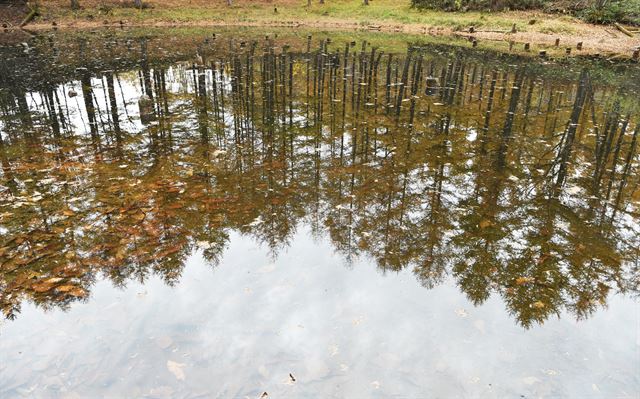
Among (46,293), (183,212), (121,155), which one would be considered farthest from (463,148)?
(46,293)

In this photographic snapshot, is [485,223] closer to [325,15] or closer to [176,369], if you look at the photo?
Answer: [176,369]

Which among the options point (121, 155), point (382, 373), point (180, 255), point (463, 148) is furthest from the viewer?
point (463, 148)

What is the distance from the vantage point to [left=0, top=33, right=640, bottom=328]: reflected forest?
218 inches

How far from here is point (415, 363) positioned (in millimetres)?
4145

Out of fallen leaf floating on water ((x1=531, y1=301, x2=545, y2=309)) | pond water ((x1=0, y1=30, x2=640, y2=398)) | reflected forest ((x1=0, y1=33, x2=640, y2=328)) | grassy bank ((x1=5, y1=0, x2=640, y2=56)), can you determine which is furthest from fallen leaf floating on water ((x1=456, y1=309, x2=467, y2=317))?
grassy bank ((x1=5, y1=0, x2=640, y2=56))

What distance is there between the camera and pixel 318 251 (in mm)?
6047

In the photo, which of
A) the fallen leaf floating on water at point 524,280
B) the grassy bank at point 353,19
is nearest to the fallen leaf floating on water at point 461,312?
the fallen leaf floating on water at point 524,280

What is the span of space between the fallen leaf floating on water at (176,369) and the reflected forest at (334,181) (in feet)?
5.36

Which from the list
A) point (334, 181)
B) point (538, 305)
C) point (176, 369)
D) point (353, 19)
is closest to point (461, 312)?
point (538, 305)

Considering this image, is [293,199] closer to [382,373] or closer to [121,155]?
[382,373]

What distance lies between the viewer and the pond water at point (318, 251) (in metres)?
4.08

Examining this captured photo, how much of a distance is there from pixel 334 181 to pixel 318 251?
2.21 m

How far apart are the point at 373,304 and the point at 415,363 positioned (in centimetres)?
98

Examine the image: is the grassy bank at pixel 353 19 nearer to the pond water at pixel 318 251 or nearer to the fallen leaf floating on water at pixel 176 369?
the pond water at pixel 318 251
